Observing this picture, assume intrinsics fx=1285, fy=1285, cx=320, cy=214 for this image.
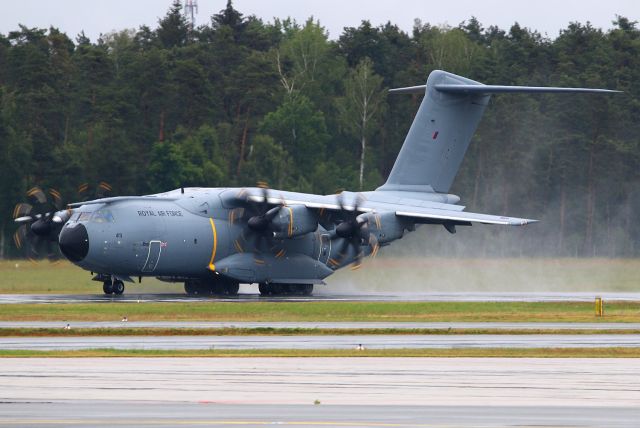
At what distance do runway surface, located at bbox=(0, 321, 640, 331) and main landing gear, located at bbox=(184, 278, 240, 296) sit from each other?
46.2 feet

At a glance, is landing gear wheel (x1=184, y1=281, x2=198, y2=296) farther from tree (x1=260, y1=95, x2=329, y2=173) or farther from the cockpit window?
tree (x1=260, y1=95, x2=329, y2=173)

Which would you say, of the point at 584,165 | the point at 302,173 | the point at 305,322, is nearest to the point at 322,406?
the point at 305,322

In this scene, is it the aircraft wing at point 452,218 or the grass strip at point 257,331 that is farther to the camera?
the aircraft wing at point 452,218

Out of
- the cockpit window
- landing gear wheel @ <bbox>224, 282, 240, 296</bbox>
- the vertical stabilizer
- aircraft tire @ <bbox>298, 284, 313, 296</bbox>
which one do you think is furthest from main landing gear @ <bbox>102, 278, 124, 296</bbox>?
the vertical stabilizer

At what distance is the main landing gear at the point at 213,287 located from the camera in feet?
152

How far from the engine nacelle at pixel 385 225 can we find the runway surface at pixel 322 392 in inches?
819

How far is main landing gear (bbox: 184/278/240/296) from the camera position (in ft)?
152

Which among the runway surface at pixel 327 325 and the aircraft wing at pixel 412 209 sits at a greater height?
the aircraft wing at pixel 412 209

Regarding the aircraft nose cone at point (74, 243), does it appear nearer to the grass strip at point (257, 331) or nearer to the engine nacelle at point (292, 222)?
the engine nacelle at point (292, 222)

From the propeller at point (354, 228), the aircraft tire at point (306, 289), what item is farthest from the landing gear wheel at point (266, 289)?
the propeller at point (354, 228)

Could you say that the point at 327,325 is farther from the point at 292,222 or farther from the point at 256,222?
the point at 256,222

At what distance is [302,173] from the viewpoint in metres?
79.2

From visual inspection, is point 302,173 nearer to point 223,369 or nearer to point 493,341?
point 493,341

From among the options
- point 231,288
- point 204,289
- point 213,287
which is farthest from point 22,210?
point 231,288
